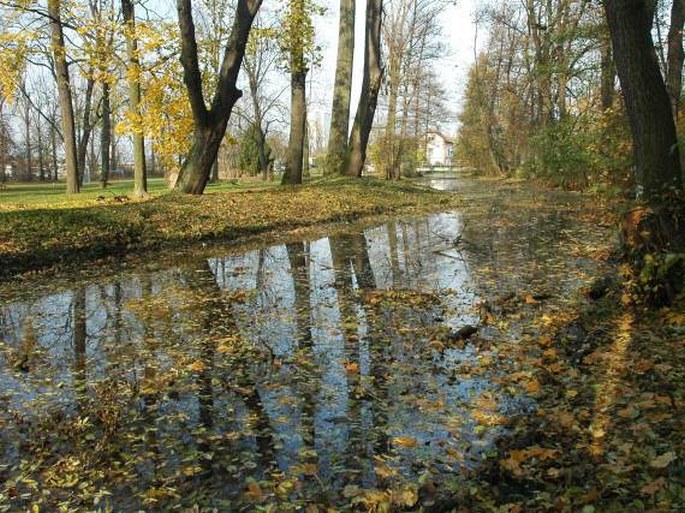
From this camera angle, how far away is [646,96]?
5270mm

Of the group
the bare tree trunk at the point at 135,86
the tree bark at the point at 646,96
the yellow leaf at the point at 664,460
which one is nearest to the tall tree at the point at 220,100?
the bare tree trunk at the point at 135,86

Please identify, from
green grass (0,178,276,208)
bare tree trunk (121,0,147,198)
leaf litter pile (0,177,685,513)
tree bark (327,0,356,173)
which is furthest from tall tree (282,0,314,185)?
leaf litter pile (0,177,685,513)

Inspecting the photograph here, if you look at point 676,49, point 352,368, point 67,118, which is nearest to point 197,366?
point 352,368

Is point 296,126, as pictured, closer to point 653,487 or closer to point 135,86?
point 135,86

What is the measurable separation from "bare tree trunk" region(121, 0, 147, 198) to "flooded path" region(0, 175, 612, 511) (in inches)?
328

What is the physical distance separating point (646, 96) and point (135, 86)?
15160mm

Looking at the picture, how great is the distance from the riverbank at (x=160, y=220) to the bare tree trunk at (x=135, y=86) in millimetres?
2749

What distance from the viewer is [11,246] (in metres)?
8.88

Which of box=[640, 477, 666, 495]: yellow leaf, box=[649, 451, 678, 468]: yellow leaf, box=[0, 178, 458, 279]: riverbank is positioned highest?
box=[0, 178, 458, 279]: riverbank

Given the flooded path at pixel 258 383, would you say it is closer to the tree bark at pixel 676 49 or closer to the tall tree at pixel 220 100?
the tall tree at pixel 220 100

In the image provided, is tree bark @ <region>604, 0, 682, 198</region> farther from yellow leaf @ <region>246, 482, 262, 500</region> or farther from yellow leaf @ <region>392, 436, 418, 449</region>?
yellow leaf @ <region>246, 482, 262, 500</region>

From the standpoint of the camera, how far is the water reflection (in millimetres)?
3076

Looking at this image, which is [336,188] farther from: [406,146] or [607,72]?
[406,146]

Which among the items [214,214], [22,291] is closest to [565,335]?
[22,291]
